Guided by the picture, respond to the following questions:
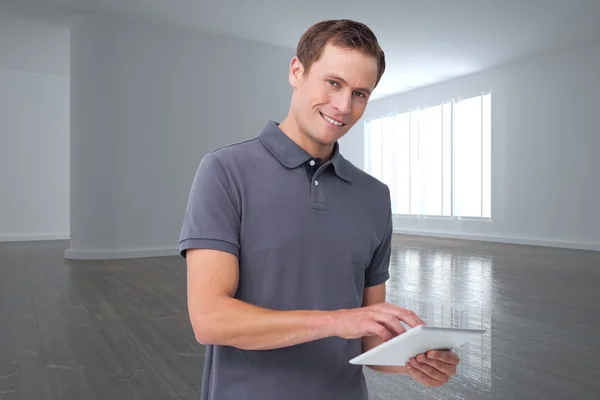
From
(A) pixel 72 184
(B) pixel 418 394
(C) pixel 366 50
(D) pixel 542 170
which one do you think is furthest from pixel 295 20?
(C) pixel 366 50

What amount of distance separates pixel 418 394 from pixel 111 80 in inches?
264

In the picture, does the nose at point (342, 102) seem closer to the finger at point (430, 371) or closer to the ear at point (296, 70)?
the ear at point (296, 70)

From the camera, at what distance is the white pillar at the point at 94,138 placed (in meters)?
7.67

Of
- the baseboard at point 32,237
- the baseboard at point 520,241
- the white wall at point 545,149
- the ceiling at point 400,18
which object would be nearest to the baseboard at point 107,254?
the ceiling at point 400,18

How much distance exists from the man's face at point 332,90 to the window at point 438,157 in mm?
10803

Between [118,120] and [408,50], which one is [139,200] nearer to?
[118,120]

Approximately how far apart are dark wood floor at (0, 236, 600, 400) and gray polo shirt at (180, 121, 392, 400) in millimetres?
1675

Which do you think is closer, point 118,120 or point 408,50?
point 118,120

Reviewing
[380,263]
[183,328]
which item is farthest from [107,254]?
[380,263]

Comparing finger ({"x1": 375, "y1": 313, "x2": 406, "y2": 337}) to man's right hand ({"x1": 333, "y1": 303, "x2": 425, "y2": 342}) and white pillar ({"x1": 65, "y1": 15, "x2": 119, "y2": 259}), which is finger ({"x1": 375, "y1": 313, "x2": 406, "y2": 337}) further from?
white pillar ({"x1": 65, "y1": 15, "x2": 119, "y2": 259})

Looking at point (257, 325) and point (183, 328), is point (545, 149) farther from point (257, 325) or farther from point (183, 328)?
point (257, 325)

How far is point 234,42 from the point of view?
28.5ft

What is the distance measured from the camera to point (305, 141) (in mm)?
1011

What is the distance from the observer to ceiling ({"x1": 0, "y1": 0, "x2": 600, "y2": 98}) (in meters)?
7.21
